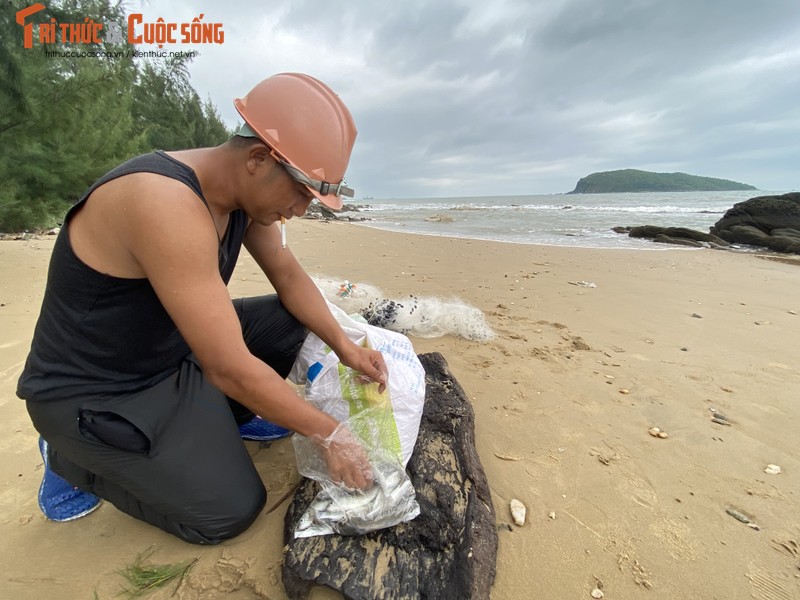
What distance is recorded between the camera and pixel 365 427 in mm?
1568

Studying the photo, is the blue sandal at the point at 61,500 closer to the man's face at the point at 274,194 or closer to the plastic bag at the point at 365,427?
the plastic bag at the point at 365,427

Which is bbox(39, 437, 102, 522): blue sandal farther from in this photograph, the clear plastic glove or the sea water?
the sea water

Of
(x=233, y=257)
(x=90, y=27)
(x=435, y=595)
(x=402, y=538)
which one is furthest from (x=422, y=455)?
(x=90, y=27)

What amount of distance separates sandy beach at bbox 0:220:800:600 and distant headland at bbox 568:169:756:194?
3455 inches

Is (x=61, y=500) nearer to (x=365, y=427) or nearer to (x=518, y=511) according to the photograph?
(x=365, y=427)

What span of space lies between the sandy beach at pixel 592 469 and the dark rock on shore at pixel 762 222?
406 inches

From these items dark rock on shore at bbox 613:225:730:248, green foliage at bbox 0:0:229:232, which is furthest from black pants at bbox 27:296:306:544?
dark rock on shore at bbox 613:225:730:248

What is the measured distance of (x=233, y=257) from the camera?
5.30 ft

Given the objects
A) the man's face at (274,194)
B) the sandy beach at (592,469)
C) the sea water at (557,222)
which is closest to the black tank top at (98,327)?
the man's face at (274,194)

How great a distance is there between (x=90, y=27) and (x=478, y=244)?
8.39m

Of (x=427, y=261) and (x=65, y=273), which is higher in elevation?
(x=65, y=273)

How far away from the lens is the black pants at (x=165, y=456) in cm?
134

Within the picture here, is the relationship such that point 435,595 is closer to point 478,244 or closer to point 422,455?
point 422,455

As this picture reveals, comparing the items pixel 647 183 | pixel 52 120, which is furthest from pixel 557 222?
pixel 647 183
